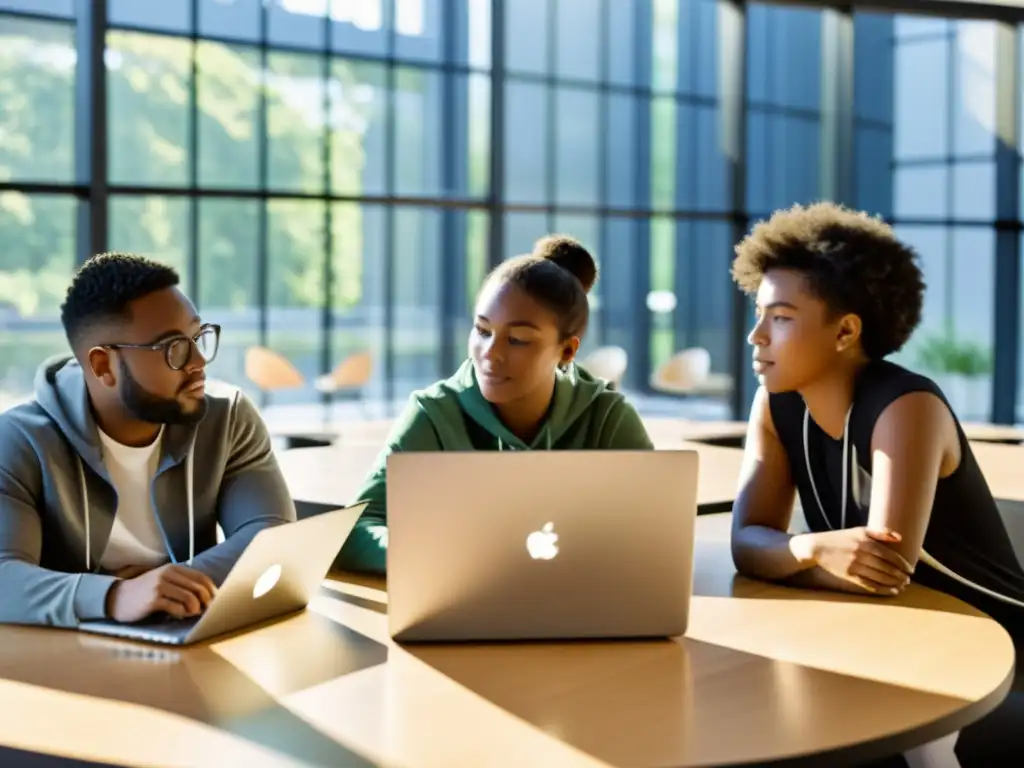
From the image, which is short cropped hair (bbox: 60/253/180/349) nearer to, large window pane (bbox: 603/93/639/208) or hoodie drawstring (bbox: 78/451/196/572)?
hoodie drawstring (bbox: 78/451/196/572)

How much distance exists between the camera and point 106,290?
2.15 m

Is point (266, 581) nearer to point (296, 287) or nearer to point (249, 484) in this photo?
point (249, 484)

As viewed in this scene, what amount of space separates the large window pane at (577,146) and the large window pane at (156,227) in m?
5.42

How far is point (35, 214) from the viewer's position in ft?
40.5

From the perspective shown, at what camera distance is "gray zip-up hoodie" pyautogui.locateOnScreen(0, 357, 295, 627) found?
76.6 inches

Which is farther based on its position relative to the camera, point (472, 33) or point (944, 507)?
point (472, 33)

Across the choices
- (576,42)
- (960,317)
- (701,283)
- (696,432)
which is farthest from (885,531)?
(701,283)

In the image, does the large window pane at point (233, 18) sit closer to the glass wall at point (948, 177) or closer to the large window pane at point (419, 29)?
the large window pane at point (419, 29)

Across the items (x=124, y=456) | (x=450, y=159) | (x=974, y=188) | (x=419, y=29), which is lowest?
(x=124, y=456)

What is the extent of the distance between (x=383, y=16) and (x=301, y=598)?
Result: 12.3m

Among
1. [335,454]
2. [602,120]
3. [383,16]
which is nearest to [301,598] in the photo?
[335,454]

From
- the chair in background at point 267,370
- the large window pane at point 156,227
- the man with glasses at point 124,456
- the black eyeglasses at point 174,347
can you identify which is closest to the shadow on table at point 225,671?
the man with glasses at point 124,456

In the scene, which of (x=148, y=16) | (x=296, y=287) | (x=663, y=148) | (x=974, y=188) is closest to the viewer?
(x=148, y=16)

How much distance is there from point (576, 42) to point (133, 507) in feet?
49.8
